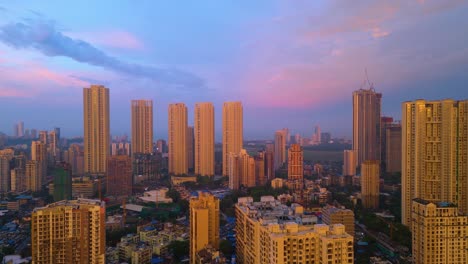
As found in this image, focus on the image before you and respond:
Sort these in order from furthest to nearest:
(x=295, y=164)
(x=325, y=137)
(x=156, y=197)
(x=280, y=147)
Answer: (x=325, y=137)
(x=280, y=147)
(x=295, y=164)
(x=156, y=197)

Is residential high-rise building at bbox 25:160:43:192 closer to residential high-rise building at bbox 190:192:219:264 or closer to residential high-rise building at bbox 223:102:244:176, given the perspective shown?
residential high-rise building at bbox 223:102:244:176

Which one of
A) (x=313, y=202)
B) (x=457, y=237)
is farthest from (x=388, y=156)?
(x=457, y=237)

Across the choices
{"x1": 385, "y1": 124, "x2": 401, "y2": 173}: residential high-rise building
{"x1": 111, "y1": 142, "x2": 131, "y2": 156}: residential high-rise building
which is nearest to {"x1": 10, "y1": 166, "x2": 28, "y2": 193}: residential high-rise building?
{"x1": 111, "y1": 142, "x2": 131, "y2": 156}: residential high-rise building

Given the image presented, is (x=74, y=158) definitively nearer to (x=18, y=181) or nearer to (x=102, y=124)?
(x=102, y=124)

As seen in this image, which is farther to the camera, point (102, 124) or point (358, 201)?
point (102, 124)

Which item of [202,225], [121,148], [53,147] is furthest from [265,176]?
[53,147]

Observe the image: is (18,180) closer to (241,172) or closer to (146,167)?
(146,167)
